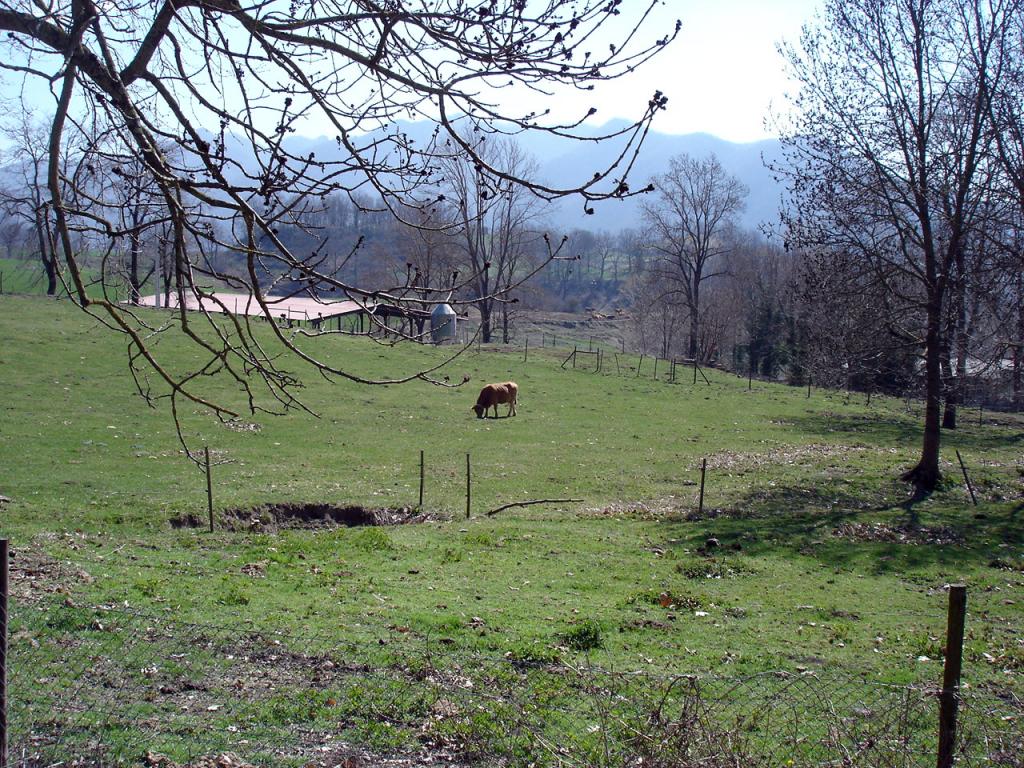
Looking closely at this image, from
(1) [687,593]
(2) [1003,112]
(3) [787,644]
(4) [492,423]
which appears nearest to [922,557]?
(1) [687,593]

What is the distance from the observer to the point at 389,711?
653cm

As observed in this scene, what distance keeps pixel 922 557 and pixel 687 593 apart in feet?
20.3

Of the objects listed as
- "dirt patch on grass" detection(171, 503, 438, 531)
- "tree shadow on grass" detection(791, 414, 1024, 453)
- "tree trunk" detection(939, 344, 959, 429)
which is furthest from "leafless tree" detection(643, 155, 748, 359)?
"dirt patch on grass" detection(171, 503, 438, 531)

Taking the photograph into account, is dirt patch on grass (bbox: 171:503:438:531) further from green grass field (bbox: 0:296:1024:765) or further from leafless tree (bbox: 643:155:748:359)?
leafless tree (bbox: 643:155:748:359)

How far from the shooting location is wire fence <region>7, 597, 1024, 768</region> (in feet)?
17.6

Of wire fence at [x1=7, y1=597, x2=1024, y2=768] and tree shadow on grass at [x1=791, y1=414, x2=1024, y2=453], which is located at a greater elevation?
wire fence at [x1=7, y1=597, x2=1024, y2=768]

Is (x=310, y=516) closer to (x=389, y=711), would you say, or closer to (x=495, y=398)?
(x=389, y=711)

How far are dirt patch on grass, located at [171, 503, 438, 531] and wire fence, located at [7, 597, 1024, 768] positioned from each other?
8.55 metres

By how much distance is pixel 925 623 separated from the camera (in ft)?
35.8

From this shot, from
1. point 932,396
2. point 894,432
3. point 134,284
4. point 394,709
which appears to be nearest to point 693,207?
point 894,432

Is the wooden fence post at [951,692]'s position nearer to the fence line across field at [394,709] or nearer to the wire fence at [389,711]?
the fence line across field at [394,709]

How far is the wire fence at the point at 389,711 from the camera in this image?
5367 mm

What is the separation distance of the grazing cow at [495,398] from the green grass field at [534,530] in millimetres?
873

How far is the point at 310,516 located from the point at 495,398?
16486mm
